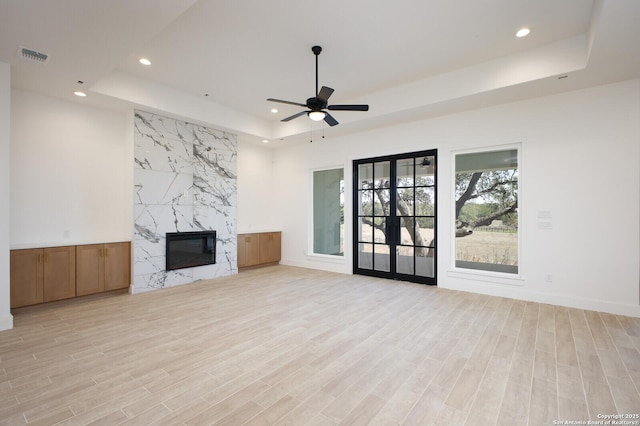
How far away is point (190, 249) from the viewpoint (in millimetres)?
5969

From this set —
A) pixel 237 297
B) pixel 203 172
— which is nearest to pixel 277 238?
pixel 203 172

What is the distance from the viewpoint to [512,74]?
418 centimetres

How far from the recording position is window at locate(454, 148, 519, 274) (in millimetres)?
5055

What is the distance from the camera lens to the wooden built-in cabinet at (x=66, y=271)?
4.08m

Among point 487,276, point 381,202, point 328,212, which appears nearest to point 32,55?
point 328,212

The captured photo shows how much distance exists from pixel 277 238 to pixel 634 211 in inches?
264

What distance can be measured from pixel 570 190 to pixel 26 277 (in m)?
7.95

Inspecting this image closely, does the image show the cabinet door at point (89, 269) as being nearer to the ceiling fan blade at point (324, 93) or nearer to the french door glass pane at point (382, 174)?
the ceiling fan blade at point (324, 93)

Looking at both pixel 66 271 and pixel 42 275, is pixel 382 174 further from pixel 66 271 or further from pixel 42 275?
pixel 42 275

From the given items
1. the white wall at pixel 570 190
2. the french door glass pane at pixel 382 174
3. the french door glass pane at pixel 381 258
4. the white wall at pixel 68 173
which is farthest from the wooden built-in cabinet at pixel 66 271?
the white wall at pixel 570 190

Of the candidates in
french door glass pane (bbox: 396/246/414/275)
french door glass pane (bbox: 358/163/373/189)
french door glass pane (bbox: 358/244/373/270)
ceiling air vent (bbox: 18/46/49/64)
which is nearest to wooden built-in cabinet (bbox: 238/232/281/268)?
french door glass pane (bbox: 358/244/373/270)

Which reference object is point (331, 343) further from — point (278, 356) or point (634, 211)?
point (634, 211)

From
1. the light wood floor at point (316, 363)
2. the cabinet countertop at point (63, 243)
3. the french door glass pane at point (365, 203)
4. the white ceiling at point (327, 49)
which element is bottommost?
the light wood floor at point (316, 363)

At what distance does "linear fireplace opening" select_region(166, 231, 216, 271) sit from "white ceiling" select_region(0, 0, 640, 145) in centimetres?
237
